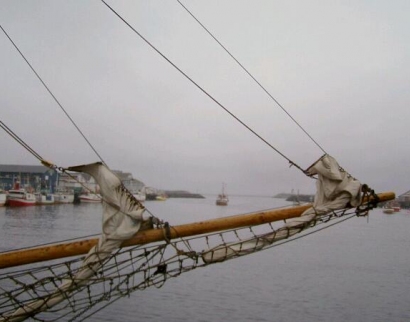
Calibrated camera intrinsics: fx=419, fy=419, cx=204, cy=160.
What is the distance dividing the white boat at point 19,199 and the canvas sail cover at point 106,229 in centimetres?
7297

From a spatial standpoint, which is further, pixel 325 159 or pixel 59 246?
pixel 325 159

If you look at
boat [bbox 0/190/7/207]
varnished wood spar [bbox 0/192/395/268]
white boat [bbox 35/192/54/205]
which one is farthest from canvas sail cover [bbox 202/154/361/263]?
white boat [bbox 35/192/54/205]

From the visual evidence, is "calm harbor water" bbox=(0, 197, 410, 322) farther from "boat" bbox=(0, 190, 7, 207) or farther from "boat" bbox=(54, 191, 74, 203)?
"boat" bbox=(54, 191, 74, 203)

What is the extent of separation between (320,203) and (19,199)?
245ft

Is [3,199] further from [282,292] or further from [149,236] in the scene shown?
[149,236]

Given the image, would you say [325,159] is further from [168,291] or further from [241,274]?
[241,274]

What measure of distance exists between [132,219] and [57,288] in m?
1.35

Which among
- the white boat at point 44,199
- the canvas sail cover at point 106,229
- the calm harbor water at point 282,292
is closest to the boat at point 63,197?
the white boat at point 44,199

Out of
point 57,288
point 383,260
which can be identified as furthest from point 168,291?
point 383,260

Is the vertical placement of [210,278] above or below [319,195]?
below

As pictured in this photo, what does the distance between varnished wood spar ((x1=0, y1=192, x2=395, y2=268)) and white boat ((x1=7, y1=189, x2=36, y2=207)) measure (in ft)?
240

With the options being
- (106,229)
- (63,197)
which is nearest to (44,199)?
(63,197)

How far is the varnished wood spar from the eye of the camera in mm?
5453

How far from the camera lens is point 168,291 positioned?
18.3 m
